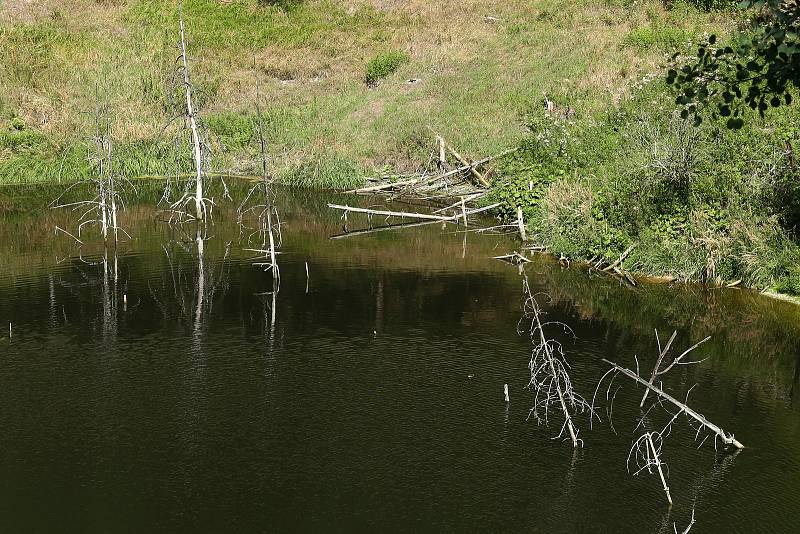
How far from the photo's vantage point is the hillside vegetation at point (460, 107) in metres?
29.1

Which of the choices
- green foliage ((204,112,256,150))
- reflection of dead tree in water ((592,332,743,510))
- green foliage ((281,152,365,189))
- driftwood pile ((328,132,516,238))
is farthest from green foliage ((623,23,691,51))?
reflection of dead tree in water ((592,332,743,510))

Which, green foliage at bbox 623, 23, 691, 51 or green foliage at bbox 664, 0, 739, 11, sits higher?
green foliage at bbox 664, 0, 739, 11

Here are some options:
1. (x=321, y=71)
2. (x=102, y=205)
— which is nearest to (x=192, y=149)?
(x=102, y=205)

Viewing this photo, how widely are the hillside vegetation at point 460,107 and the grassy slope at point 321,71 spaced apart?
0.15 metres

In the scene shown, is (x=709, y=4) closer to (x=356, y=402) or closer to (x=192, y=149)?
(x=192, y=149)

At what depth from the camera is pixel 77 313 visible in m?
25.0

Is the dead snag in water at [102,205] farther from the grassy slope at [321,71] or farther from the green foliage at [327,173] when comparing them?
the green foliage at [327,173]

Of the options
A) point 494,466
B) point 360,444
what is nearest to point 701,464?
point 494,466

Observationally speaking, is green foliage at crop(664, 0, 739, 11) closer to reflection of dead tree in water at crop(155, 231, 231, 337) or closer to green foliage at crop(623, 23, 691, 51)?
green foliage at crop(623, 23, 691, 51)

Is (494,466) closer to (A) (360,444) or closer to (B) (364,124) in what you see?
(A) (360,444)

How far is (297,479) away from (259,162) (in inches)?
1503

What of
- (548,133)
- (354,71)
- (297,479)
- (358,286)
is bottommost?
(297,479)

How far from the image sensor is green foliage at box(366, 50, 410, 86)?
59.1m

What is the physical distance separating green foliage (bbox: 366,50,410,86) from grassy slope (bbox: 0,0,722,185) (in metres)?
0.68
